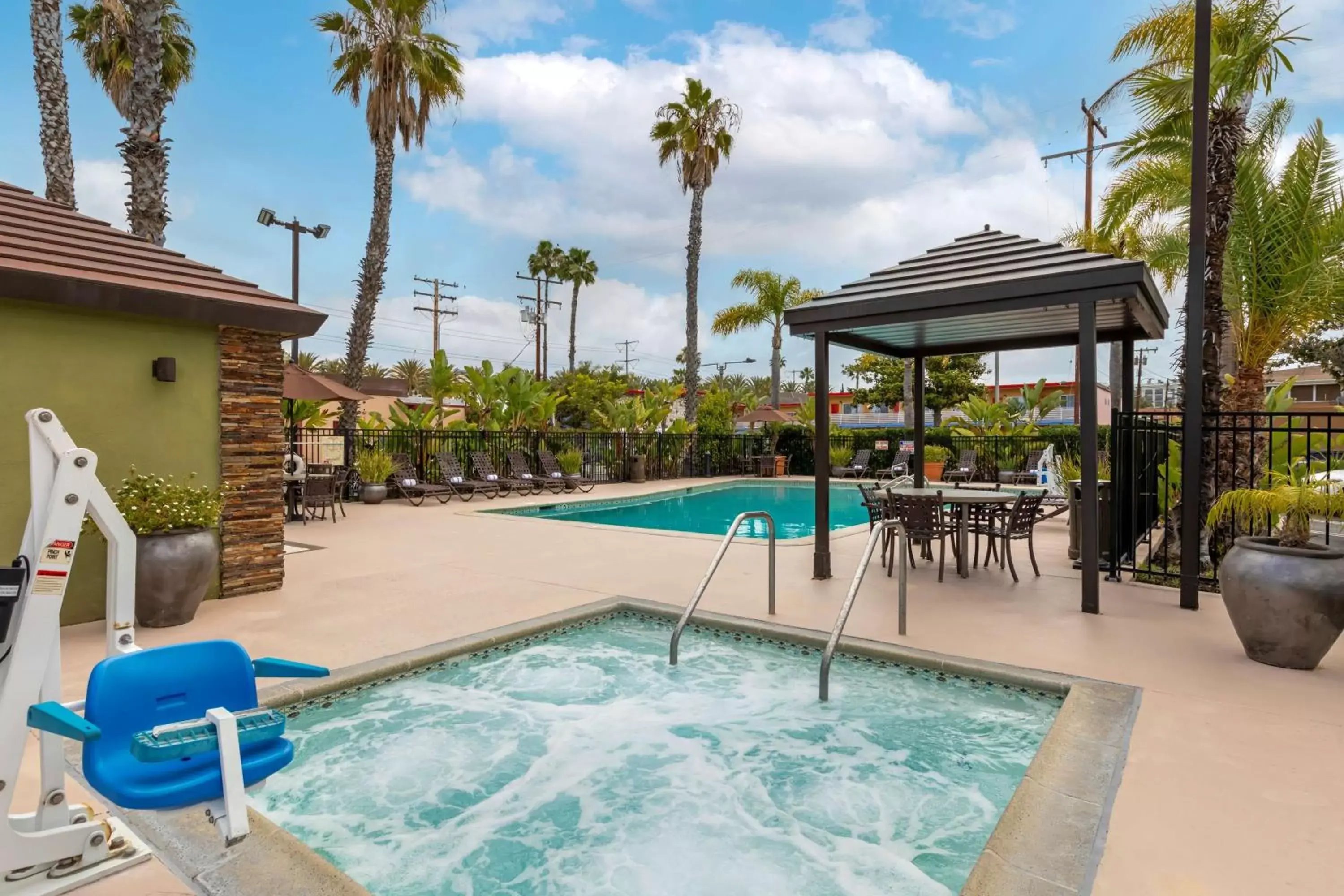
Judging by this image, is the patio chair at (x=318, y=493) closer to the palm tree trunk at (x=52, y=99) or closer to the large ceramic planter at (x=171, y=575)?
the palm tree trunk at (x=52, y=99)

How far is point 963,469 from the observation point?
62.6 feet

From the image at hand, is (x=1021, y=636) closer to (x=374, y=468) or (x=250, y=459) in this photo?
(x=250, y=459)

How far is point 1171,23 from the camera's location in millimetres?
10055

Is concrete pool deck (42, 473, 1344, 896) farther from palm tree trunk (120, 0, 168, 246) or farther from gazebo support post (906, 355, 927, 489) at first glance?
palm tree trunk (120, 0, 168, 246)

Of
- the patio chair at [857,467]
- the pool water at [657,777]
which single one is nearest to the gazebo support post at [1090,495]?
the pool water at [657,777]

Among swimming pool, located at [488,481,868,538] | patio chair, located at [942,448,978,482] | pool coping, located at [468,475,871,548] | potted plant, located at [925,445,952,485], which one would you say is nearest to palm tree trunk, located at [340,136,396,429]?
pool coping, located at [468,475,871,548]

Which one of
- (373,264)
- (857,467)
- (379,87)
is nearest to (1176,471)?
(857,467)

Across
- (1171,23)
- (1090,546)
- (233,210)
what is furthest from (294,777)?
(233,210)

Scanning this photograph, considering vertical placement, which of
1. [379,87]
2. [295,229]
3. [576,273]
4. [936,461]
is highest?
[576,273]

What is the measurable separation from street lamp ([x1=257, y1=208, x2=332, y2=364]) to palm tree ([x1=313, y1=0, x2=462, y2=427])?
3.28 ft

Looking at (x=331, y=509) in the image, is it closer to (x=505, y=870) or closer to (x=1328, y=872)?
(x=505, y=870)

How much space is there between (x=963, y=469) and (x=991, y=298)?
13.6 metres

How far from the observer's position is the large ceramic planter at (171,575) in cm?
532

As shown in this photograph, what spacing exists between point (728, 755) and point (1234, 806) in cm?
214
